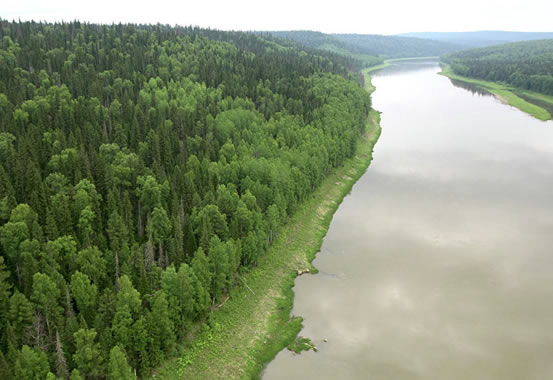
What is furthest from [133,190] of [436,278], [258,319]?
[436,278]

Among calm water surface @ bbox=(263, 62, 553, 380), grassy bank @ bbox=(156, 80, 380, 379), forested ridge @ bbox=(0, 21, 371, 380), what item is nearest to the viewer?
forested ridge @ bbox=(0, 21, 371, 380)

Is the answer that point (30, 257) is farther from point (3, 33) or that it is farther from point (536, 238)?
point (3, 33)

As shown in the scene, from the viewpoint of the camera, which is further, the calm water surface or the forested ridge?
the calm water surface

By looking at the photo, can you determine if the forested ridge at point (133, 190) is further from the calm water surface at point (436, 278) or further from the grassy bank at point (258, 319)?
the calm water surface at point (436, 278)

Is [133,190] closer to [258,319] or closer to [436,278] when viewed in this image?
[258,319]

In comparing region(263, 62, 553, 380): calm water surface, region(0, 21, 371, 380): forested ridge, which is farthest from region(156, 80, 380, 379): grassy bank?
region(0, 21, 371, 380): forested ridge

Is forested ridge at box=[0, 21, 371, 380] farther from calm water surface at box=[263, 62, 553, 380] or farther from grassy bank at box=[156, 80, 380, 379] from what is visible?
calm water surface at box=[263, 62, 553, 380]

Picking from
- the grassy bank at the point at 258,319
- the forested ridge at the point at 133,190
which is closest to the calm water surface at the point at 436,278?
the grassy bank at the point at 258,319
